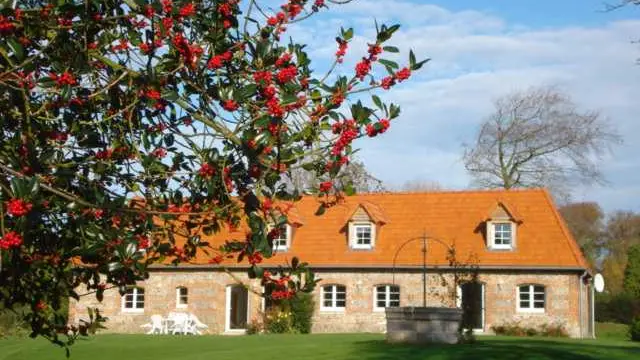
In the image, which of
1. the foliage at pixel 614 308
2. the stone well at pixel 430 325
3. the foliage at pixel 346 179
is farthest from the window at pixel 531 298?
the foliage at pixel 346 179

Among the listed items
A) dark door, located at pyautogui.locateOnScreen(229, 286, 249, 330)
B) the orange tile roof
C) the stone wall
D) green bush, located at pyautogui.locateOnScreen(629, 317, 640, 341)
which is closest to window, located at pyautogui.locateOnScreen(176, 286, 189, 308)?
the stone wall

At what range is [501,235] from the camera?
3828cm

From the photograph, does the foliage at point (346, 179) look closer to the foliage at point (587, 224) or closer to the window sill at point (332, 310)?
the window sill at point (332, 310)

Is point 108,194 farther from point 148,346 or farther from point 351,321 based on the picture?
point 351,321

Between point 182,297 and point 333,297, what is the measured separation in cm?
700

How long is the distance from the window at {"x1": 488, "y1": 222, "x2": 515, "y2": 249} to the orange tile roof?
338mm

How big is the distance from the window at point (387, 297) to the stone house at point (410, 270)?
0.04 m

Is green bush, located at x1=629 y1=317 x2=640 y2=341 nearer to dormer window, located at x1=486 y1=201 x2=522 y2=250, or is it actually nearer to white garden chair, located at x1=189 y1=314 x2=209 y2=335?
dormer window, located at x1=486 y1=201 x2=522 y2=250

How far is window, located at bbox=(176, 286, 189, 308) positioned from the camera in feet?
132

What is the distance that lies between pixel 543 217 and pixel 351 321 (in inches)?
370

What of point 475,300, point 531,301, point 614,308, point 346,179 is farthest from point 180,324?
point 346,179

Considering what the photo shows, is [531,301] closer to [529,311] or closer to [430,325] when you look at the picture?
[529,311]

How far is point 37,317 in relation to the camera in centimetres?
592

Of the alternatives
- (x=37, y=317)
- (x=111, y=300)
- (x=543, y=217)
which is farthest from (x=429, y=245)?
(x=37, y=317)
